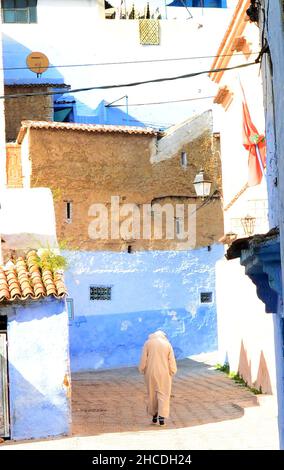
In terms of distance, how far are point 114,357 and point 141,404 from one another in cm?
833

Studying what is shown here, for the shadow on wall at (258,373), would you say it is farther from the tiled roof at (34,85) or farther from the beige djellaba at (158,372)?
the tiled roof at (34,85)

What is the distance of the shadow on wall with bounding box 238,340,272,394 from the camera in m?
18.7

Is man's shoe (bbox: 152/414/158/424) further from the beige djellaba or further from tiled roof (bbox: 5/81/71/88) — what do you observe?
tiled roof (bbox: 5/81/71/88)

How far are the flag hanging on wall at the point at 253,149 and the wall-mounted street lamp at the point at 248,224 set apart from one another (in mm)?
679

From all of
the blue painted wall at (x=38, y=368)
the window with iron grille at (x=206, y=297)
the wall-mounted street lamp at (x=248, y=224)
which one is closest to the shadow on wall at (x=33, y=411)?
the blue painted wall at (x=38, y=368)

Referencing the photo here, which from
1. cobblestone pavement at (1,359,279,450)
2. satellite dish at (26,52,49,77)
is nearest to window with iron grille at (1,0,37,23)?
satellite dish at (26,52,49,77)

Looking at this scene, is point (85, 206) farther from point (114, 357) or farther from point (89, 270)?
point (114, 357)

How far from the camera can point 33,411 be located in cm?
1602

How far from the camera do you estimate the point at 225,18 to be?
36.1m

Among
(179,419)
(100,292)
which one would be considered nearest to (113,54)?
(100,292)

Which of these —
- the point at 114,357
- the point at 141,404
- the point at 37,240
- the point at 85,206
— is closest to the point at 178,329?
the point at 114,357

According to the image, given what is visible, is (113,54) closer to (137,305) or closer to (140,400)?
(137,305)

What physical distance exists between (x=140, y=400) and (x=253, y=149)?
5.68m

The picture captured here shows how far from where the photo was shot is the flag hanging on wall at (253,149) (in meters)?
18.2
